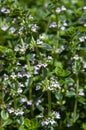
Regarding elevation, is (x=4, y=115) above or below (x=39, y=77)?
below

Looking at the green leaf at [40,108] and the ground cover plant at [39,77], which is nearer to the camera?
the ground cover plant at [39,77]

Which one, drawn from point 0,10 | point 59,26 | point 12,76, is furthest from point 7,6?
point 12,76

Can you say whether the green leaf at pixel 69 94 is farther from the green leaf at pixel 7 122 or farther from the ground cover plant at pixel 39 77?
the green leaf at pixel 7 122

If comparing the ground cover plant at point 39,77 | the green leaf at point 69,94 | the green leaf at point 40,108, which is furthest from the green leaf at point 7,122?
the green leaf at point 69,94

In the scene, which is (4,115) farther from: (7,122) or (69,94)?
(69,94)

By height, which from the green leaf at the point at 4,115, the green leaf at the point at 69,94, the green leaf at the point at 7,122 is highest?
the green leaf at the point at 4,115

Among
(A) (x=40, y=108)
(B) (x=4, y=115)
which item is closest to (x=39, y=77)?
(A) (x=40, y=108)

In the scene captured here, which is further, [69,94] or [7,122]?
[69,94]

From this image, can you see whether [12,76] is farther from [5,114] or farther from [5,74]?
[5,114]
